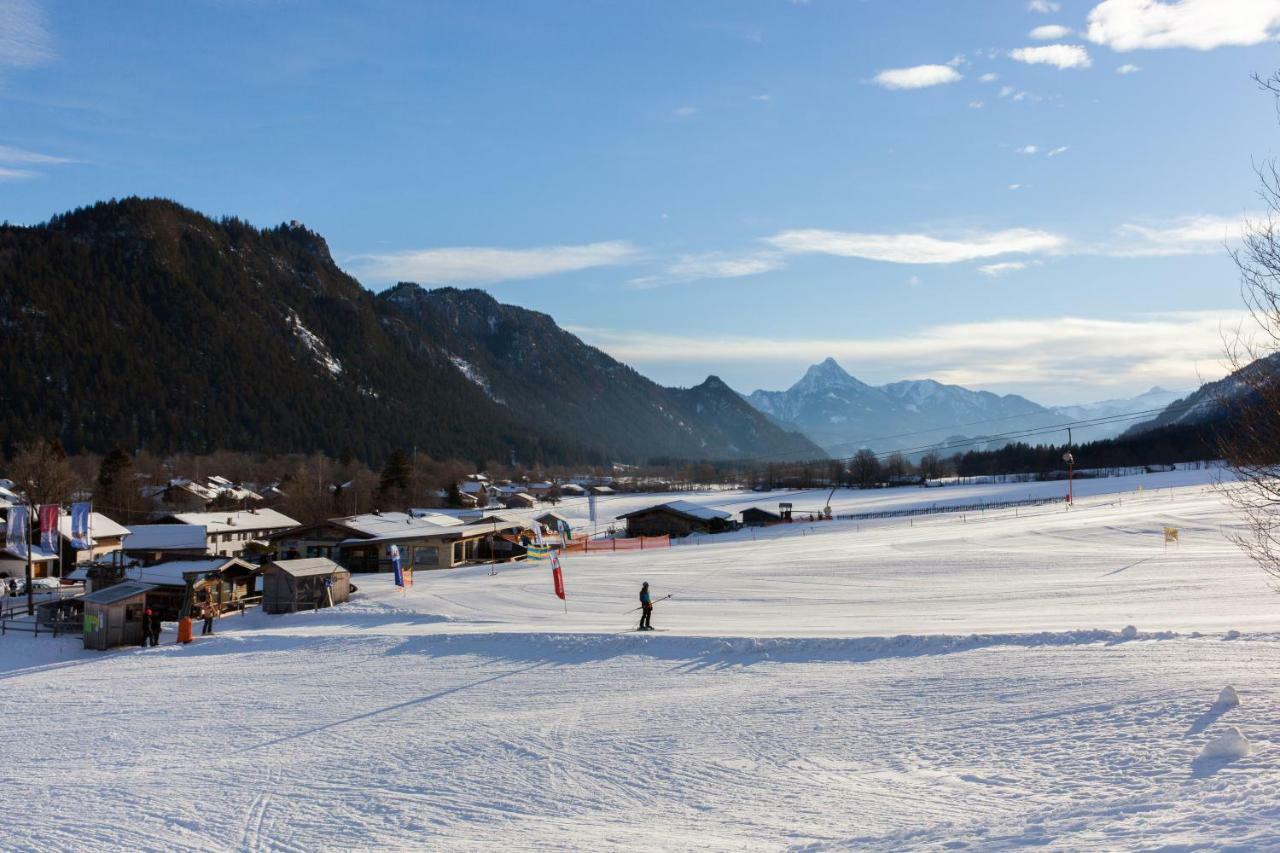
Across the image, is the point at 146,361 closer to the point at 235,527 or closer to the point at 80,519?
the point at 235,527

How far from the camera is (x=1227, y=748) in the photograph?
11617 millimetres

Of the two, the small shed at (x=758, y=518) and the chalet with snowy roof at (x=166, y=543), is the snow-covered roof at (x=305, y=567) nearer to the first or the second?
the chalet with snowy roof at (x=166, y=543)

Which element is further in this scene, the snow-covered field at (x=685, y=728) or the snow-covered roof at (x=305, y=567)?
the snow-covered roof at (x=305, y=567)

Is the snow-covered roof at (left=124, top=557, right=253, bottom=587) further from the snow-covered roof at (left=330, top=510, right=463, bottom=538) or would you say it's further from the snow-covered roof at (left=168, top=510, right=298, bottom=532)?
the snow-covered roof at (left=168, top=510, right=298, bottom=532)

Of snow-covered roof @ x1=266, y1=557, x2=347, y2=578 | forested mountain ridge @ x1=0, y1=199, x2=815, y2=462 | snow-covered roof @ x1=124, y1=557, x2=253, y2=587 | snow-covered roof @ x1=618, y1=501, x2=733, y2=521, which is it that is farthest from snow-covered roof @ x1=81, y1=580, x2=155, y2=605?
forested mountain ridge @ x1=0, y1=199, x2=815, y2=462

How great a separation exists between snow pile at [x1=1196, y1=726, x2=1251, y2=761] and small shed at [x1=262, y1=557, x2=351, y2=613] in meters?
29.7

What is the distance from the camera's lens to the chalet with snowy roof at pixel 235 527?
191 feet

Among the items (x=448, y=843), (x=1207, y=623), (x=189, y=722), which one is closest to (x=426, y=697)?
(x=189, y=722)

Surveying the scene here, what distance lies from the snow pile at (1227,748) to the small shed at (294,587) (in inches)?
1168

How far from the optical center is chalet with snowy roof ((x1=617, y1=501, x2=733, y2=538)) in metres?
68.4

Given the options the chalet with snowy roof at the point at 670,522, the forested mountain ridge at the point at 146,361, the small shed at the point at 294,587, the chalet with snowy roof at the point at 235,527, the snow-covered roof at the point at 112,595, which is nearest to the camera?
the snow-covered roof at the point at 112,595

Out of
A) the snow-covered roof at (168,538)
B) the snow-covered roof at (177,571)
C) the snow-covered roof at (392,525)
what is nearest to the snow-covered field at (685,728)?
the snow-covered roof at (177,571)

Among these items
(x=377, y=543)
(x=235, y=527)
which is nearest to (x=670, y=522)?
(x=377, y=543)

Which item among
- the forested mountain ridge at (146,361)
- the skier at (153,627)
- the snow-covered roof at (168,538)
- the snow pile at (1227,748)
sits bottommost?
the snow pile at (1227,748)
